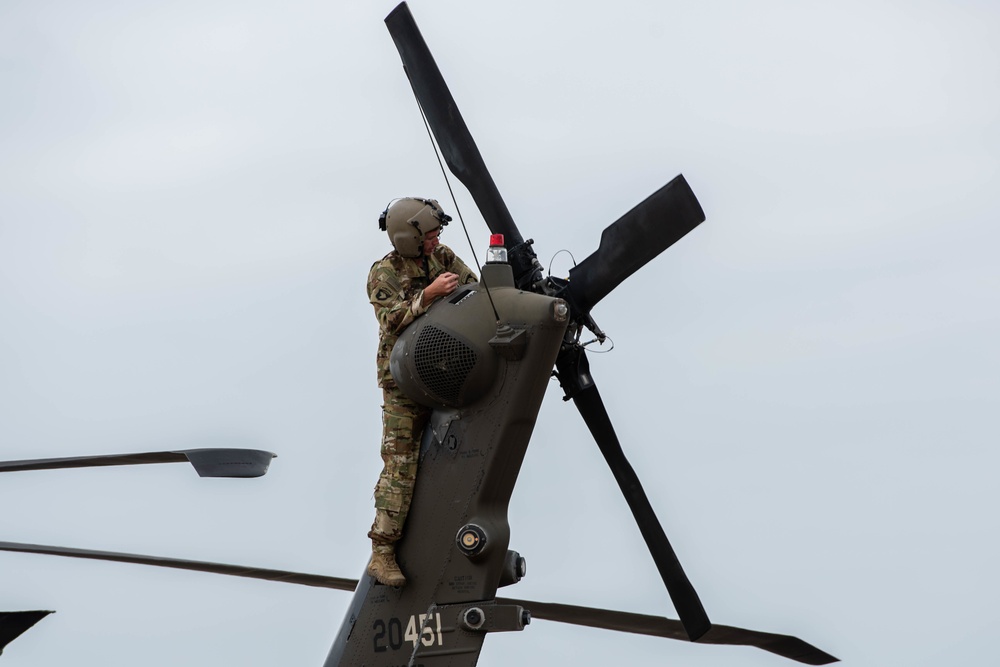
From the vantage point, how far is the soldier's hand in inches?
374

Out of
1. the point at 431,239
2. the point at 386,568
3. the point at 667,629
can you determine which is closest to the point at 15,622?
the point at 386,568

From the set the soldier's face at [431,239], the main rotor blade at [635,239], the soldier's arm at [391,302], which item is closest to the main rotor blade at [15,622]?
the soldier's arm at [391,302]

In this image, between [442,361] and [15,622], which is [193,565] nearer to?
[15,622]

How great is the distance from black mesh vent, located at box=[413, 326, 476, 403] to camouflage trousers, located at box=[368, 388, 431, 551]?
0.42 metres

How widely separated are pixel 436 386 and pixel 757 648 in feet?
10.8

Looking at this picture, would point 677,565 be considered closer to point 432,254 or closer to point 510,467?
point 510,467

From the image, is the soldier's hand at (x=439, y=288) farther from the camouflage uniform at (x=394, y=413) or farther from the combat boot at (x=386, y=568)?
the combat boot at (x=386, y=568)

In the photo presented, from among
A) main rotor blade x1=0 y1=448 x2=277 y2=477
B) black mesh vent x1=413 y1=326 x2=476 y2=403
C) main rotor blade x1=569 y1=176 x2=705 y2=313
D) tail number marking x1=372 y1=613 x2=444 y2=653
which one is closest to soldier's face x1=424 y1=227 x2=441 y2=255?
black mesh vent x1=413 y1=326 x2=476 y2=403

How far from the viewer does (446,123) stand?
10.0 meters

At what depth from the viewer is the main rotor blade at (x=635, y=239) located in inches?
354

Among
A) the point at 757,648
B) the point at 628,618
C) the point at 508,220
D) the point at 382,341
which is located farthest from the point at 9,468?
the point at 757,648

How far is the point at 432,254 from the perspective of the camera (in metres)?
10.1

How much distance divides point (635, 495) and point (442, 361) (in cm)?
188

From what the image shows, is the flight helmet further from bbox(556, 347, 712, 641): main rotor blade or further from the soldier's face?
bbox(556, 347, 712, 641): main rotor blade
